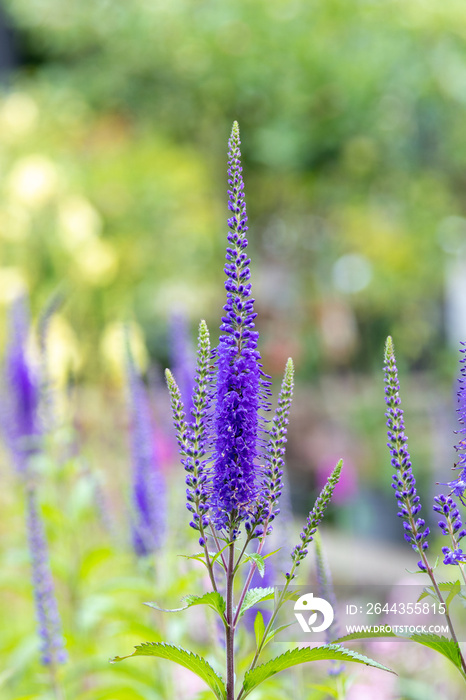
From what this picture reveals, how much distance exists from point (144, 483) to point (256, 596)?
1352 mm

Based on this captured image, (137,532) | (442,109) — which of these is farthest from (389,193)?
(137,532)

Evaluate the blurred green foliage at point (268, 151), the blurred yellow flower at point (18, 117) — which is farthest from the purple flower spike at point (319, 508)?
the blurred yellow flower at point (18, 117)

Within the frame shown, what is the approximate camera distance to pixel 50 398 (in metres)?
2.91

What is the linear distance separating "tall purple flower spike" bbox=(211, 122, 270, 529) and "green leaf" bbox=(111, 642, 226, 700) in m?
0.18

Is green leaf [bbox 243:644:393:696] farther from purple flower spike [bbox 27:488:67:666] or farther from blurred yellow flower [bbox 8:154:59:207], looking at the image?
blurred yellow flower [bbox 8:154:59:207]

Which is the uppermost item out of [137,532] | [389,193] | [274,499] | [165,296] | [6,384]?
[389,193]

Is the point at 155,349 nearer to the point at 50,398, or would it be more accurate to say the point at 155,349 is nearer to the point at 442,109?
the point at 442,109

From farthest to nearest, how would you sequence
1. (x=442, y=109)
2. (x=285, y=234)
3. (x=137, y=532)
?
(x=285, y=234) < (x=442, y=109) < (x=137, y=532)

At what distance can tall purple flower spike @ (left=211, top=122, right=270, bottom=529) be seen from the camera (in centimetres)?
114

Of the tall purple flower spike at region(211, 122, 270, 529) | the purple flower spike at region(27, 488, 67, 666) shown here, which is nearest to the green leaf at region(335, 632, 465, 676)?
the tall purple flower spike at region(211, 122, 270, 529)

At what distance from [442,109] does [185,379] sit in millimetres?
8179

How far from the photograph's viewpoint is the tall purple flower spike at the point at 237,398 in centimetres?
114

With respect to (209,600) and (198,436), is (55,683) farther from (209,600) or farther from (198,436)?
(198,436)

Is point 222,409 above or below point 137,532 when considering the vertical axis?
below
